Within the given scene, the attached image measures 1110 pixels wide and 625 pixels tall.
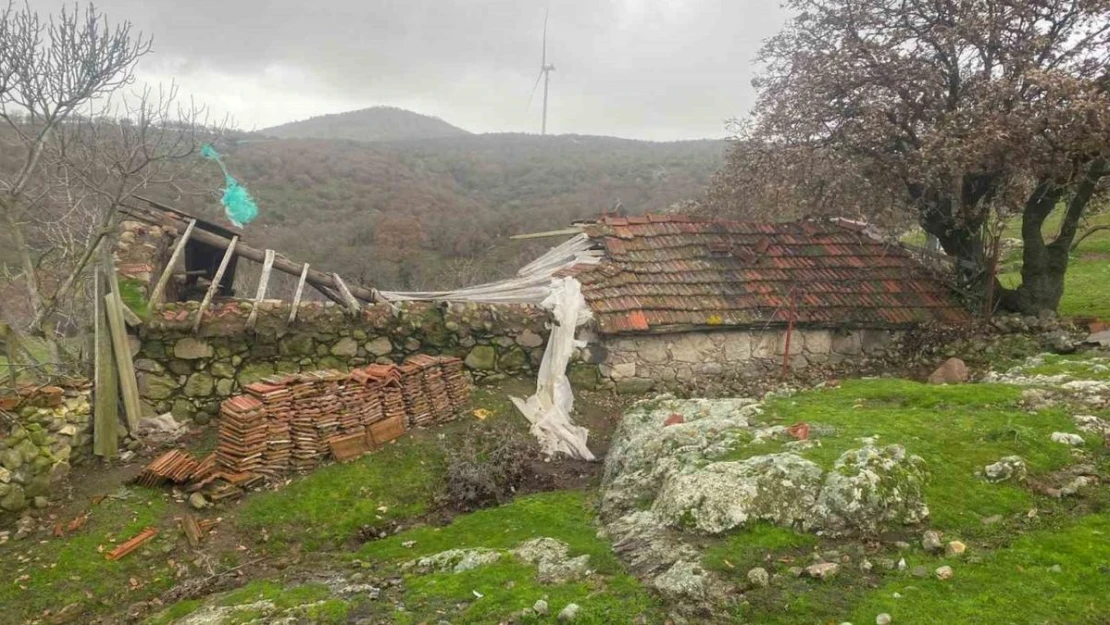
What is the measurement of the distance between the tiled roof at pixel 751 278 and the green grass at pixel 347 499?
337 cm

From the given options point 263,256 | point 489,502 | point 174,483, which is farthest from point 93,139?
point 489,502

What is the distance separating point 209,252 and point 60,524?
645cm

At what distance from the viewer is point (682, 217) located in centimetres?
1191

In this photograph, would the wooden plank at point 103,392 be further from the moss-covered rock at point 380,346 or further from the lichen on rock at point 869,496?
the lichen on rock at point 869,496

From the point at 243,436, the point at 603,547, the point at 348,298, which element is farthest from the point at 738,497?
the point at 348,298

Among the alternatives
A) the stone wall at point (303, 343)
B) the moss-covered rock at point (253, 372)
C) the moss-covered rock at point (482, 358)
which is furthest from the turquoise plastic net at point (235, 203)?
the moss-covered rock at point (482, 358)

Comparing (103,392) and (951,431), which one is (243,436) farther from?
(951,431)

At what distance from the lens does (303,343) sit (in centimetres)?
881

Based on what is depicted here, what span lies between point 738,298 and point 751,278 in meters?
0.62

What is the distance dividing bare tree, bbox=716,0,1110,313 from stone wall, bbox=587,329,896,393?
2606 millimetres

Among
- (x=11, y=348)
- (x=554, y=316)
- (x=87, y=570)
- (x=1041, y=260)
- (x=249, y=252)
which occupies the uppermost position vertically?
(x=1041, y=260)

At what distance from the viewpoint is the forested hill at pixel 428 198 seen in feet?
99.3

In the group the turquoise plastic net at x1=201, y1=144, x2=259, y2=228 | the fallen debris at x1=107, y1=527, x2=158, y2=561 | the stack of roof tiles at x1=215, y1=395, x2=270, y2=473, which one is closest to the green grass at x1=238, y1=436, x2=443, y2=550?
the stack of roof tiles at x1=215, y1=395, x2=270, y2=473

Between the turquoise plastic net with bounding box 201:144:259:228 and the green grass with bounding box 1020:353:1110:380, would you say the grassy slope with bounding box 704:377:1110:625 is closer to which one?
the green grass with bounding box 1020:353:1110:380
